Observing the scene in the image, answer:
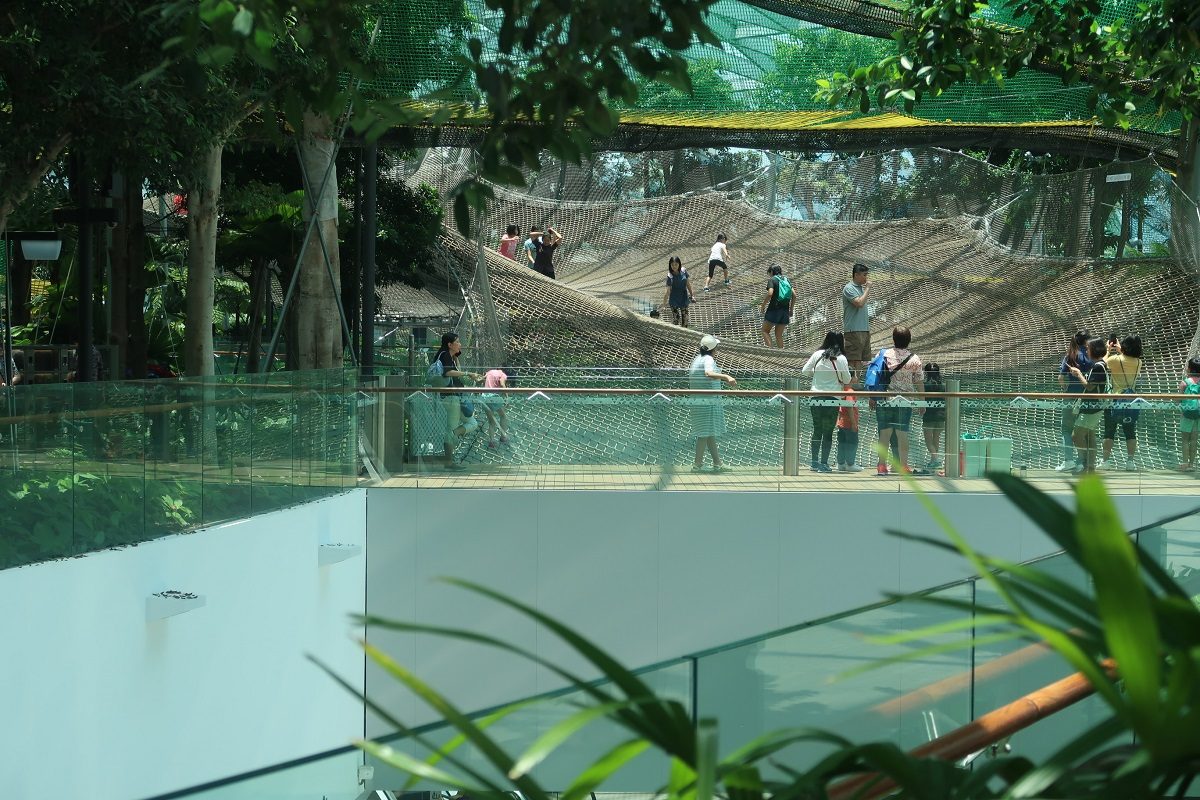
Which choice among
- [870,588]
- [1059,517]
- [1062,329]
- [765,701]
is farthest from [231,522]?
[1062,329]

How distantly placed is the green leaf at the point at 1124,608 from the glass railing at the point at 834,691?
1.09 metres

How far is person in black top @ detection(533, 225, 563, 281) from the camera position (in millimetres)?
16875

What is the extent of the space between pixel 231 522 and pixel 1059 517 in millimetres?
7054

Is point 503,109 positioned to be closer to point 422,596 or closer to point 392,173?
point 422,596

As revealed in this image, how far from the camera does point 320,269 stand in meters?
10.8

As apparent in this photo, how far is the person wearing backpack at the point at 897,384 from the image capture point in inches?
368

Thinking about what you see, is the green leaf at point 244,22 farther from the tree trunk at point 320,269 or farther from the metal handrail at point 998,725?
the tree trunk at point 320,269

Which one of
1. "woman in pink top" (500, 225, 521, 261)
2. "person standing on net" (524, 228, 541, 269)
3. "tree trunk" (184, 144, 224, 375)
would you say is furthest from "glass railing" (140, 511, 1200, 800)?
"woman in pink top" (500, 225, 521, 261)

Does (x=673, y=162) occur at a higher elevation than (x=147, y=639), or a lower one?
higher

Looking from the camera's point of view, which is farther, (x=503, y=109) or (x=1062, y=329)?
(x=1062, y=329)

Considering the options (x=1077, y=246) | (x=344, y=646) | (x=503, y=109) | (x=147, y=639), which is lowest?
(x=344, y=646)

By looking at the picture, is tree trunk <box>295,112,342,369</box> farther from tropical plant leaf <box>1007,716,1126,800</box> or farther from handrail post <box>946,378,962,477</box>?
tropical plant leaf <box>1007,716,1126,800</box>

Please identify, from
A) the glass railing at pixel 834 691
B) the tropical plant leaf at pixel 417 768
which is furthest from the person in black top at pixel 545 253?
the tropical plant leaf at pixel 417 768

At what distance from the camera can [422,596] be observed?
968 cm
